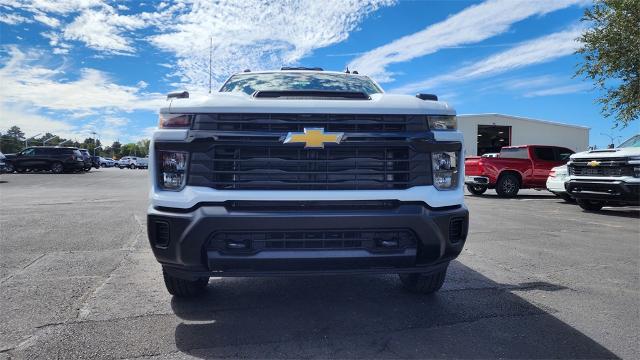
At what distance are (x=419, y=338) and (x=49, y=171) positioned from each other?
3412cm

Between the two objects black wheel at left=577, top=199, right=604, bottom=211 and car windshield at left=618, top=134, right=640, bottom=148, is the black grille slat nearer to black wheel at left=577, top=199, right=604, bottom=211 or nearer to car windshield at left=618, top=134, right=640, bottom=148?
black wheel at left=577, top=199, right=604, bottom=211

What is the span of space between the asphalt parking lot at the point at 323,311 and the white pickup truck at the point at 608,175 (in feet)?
11.8

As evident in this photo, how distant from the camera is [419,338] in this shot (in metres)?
2.99

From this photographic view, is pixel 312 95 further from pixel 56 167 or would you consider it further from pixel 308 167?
pixel 56 167

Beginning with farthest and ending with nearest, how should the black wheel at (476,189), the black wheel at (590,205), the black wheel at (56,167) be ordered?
the black wheel at (56,167)
the black wheel at (476,189)
the black wheel at (590,205)

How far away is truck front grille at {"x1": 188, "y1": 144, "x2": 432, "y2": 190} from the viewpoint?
294cm

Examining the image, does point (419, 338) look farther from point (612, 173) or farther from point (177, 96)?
point (612, 173)

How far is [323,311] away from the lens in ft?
11.5

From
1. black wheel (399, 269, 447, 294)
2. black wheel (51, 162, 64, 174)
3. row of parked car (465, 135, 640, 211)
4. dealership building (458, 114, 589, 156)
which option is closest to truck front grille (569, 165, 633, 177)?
row of parked car (465, 135, 640, 211)

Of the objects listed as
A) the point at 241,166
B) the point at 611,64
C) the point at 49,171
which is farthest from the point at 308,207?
the point at 49,171

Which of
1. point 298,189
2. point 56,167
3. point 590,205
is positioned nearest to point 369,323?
point 298,189

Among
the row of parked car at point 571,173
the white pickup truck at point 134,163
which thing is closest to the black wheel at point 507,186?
the row of parked car at point 571,173

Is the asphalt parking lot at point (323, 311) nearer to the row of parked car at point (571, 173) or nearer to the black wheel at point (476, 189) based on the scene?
the row of parked car at point (571, 173)

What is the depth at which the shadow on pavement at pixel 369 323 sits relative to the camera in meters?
2.82
